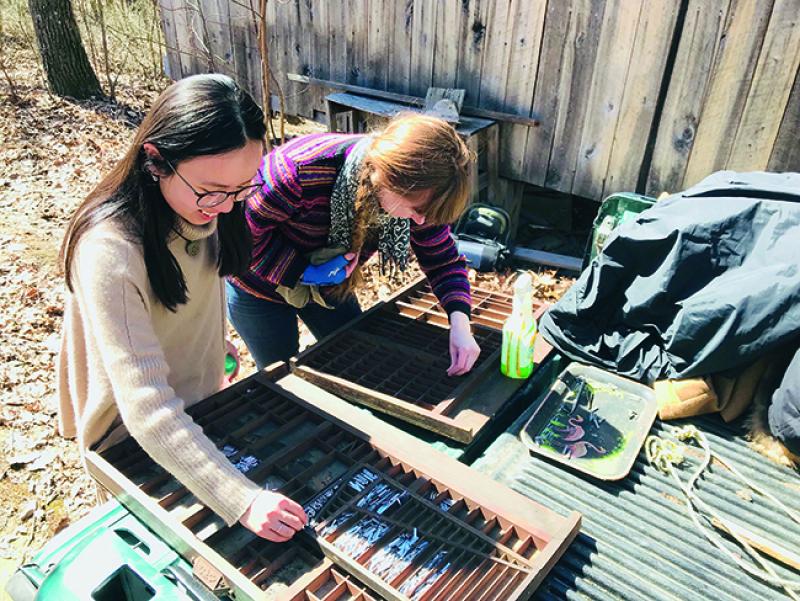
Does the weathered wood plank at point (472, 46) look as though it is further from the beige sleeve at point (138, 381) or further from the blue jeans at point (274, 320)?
the beige sleeve at point (138, 381)

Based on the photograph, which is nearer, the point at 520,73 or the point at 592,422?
the point at 592,422

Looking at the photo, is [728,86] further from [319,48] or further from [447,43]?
[319,48]

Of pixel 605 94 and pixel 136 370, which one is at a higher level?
pixel 605 94

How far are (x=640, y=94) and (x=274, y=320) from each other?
2.85 meters

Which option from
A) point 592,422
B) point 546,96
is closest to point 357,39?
point 546,96

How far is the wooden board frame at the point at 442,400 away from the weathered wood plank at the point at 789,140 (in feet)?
6.63

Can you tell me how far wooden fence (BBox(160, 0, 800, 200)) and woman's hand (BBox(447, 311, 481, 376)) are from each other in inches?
97.6

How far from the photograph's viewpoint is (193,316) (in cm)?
170

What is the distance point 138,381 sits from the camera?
1303 millimetres

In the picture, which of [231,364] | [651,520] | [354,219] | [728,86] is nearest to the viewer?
[651,520]

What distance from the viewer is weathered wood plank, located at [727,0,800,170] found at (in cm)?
325

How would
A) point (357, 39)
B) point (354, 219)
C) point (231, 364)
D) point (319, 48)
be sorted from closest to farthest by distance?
point (354, 219), point (231, 364), point (357, 39), point (319, 48)

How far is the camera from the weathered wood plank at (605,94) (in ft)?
12.3

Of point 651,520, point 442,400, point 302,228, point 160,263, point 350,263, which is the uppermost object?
point 160,263
